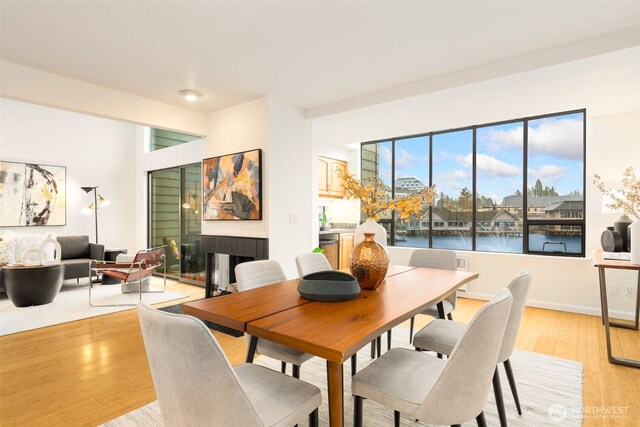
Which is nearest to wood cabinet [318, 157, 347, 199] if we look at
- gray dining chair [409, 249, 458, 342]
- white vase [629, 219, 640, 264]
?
gray dining chair [409, 249, 458, 342]

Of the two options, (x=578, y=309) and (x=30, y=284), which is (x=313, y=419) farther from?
(x=30, y=284)

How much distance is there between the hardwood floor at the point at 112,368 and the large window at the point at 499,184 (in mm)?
1116

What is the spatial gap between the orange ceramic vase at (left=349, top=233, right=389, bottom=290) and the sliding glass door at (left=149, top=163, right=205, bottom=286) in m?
4.11

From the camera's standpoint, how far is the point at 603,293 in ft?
9.30

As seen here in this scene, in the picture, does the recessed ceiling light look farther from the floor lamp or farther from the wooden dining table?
the floor lamp

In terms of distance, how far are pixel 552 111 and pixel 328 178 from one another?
338cm

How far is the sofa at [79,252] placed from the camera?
545cm

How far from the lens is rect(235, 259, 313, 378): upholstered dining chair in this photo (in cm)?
182

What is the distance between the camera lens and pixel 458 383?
1.18 metres

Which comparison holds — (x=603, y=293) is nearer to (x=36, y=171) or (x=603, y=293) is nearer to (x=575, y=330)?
(x=575, y=330)

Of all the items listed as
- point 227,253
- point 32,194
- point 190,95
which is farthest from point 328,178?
point 32,194

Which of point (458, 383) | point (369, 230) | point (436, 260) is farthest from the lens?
point (436, 260)

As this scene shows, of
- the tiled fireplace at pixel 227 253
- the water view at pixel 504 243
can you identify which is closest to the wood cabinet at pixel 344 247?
the water view at pixel 504 243

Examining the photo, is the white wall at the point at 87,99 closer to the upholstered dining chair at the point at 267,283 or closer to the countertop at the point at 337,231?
the countertop at the point at 337,231
